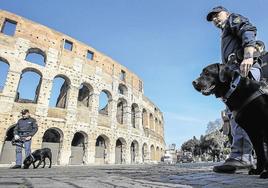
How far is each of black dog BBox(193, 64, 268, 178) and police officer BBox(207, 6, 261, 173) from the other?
1.28ft

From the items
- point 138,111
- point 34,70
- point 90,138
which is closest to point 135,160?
point 138,111

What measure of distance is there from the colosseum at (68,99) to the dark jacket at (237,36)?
564 inches

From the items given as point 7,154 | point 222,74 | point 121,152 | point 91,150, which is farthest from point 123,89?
point 222,74

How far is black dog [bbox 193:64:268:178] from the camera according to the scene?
2.34 meters

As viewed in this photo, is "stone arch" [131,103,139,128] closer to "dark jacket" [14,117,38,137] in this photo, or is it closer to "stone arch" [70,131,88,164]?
"stone arch" [70,131,88,164]

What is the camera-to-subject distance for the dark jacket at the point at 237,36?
2788mm

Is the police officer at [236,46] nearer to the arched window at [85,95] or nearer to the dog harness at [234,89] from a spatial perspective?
the dog harness at [234,89]

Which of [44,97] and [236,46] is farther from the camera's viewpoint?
[44,97]

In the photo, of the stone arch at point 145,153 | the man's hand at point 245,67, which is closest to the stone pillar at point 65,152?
the stone arch at point 145,153

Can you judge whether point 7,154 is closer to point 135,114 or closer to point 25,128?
point 25,128

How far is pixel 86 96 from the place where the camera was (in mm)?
20844

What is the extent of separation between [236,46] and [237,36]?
14 cm

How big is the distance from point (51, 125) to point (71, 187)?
50.1ft

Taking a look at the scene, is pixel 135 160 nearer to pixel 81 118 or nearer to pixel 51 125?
pixel 81 118
